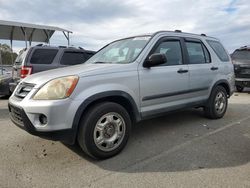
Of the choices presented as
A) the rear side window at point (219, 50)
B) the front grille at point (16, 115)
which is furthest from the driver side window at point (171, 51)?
the front grille at point (16, 115)

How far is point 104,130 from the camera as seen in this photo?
3.55 meters

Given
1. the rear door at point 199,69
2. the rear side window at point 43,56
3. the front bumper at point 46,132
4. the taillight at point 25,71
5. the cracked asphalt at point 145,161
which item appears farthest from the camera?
the rear side window at point 43,56

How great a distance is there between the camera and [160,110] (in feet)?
14.1

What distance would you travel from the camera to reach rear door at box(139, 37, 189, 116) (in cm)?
402

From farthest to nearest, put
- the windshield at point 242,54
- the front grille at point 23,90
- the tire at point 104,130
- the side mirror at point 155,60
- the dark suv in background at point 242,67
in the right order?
the windshield at point 242,54
the dark suv in background at point 242,67
the side mirror at point 155,60
the front grille at point 23,90
the tire at point 104,130

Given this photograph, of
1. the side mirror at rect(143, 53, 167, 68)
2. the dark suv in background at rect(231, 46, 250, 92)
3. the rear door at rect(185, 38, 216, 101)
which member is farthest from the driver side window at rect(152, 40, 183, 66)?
the dark suv in background at rect(231, 46, 250, 92)

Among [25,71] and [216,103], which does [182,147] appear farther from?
[25,71]

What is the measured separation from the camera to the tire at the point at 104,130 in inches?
132

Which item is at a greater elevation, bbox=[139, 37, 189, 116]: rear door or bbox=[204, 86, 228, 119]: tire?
bbox=[139, 37, 189, 116]: rear door

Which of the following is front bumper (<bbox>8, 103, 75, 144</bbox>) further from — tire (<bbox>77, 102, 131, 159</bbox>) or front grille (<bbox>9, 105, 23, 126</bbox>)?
tire (<bbox>77, 102, 131, 159</bbox>)

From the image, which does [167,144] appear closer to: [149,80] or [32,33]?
[149,80]

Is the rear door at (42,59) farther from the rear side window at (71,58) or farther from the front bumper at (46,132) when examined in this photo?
the front bumper at (46,132)

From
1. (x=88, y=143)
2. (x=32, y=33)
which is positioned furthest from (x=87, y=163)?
(x=32, y=33)

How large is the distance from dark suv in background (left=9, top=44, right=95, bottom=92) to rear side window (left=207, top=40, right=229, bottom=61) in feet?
14.8
